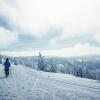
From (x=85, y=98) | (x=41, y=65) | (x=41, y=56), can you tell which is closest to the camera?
(x=85, y=98)

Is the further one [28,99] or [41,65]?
[41,65]

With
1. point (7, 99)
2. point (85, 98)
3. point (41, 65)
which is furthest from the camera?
point (41, 65)

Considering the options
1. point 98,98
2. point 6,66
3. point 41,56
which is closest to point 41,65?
point 41,56

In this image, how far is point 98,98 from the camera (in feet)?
35.0

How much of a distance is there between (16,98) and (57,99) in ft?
7.73

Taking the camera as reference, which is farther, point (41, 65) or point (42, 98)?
point (41, 65)

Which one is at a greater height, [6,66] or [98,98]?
[6,66]

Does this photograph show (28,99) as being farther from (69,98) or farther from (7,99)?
(69,98)

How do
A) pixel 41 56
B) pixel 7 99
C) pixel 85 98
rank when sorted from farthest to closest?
1. pixel 41 56
2. pixel 85 98
3. pixel 7 99

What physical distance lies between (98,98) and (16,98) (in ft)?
16.1

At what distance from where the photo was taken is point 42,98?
403 inches

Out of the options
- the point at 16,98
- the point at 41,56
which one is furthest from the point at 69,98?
the point at 41,56

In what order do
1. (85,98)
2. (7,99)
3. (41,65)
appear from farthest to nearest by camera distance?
(41,65) → (85,98) → (7,99)

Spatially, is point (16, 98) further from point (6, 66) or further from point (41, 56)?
point (41, 56)
